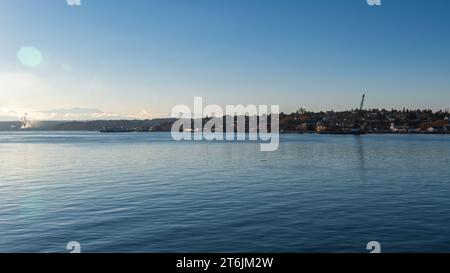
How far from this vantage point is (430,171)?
54.6m

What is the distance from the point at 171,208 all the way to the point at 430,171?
41.6 m

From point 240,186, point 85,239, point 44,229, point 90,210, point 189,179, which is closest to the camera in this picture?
point 85,239

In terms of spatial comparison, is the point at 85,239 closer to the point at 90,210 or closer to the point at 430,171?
the point at 90,210

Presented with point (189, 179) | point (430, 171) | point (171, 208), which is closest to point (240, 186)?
point (189, 179)

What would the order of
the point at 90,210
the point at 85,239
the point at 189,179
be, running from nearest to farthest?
1. the point at 85,239
2. the point at 90,210
3. the point at 189,179

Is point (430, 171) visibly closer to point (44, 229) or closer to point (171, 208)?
point (171, 208)

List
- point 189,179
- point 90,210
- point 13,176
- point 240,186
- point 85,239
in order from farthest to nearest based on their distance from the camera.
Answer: point 13,176, point 189,179, point 240,186, point 90,210, point 85,239

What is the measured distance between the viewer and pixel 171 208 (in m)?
28.7
